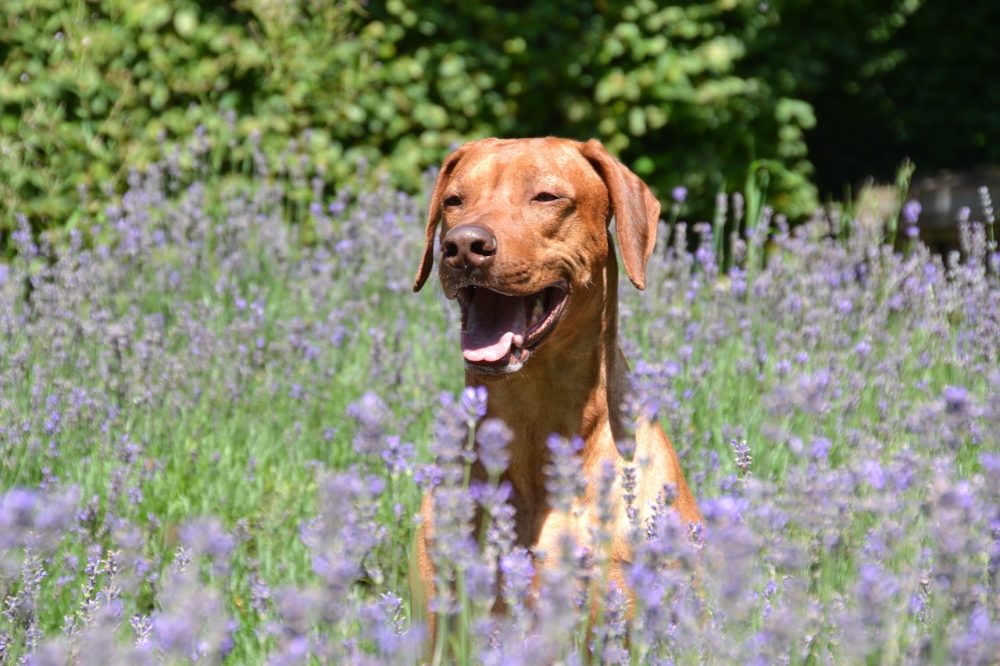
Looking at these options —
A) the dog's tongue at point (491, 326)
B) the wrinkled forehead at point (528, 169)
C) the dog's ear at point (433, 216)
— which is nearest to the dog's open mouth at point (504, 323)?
the dog's tongue at point (491, 326)

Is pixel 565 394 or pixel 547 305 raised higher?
pixel 547 305

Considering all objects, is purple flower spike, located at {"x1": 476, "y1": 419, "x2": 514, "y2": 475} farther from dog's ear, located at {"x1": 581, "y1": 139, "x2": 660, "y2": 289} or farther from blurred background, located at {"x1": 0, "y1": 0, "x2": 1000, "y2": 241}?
blurred background, located at {"x1": 0, "y1": 0, "x2": 1000, "y2": 241}

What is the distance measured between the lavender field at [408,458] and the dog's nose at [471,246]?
0.40 metres

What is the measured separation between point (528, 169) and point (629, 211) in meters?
0.30

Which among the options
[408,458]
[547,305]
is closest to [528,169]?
[547,305]

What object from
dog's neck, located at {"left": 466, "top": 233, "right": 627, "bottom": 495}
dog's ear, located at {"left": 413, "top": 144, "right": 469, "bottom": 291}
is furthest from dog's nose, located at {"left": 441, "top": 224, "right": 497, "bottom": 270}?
dog's ear, located at {"left": 413, "top": 144, "right": 469, "bottom": 291}

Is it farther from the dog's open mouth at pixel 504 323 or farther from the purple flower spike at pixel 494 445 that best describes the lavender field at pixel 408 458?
the dog's open mouth at pixel 504 323

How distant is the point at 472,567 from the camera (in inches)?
78.8

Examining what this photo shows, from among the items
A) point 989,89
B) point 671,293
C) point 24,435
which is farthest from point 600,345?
point 989,89

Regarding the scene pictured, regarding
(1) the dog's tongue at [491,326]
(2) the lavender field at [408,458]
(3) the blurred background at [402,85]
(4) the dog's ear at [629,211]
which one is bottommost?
(2) the lavender field at [408,458]

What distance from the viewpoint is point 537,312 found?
3291mm

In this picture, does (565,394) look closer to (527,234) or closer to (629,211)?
(527,234)

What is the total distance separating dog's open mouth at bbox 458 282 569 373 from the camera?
3141mm

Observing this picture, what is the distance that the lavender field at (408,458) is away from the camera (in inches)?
75.0
